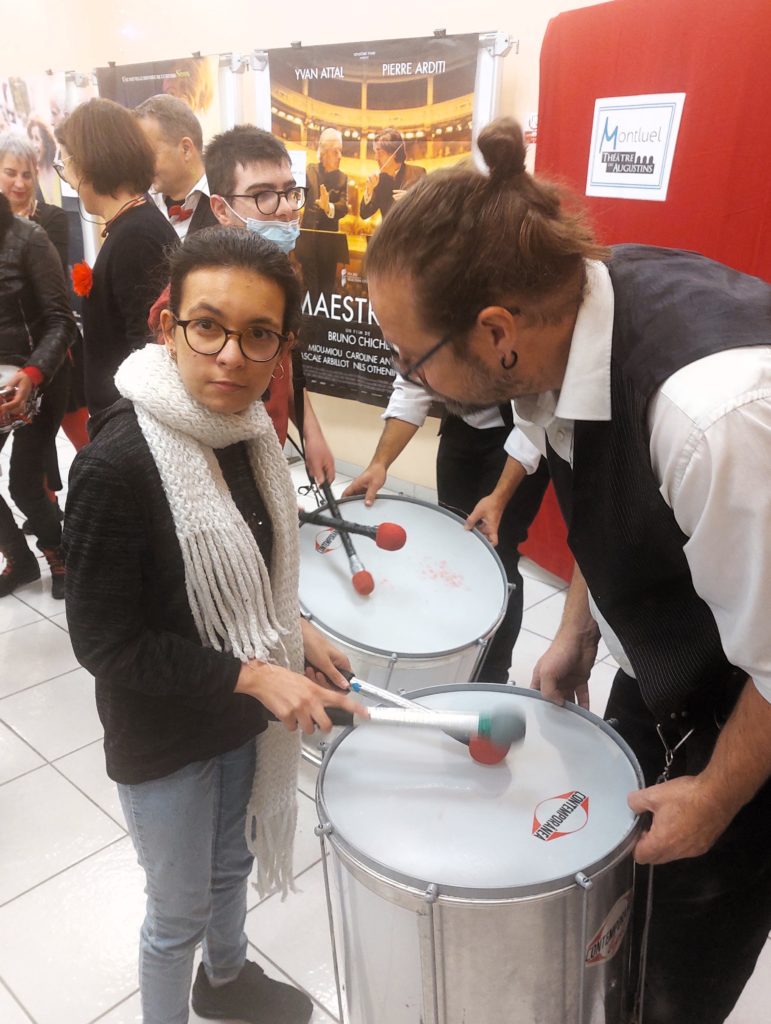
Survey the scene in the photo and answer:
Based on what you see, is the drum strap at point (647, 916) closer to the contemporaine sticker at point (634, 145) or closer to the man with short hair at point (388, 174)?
the contemporaine sticker at point (634, 145)

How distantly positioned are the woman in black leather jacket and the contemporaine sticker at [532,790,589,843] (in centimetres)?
204

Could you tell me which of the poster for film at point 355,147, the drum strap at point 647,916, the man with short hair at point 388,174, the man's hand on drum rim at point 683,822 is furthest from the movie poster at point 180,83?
the man's hand on drum rim at point 683,822

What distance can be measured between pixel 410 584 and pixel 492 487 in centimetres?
58

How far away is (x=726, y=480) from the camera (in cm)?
71

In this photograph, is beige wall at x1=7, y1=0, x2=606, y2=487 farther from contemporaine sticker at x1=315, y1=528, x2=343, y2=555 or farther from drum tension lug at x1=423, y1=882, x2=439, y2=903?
drum tension lug at x1=423, y1=882, x2=439, y2=903

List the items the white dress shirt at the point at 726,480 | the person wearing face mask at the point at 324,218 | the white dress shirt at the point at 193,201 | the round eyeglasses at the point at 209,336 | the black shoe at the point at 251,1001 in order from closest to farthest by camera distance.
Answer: the white dress shirt at the point at 726,480, the round eyeglasses at the point at 209,336, the black shoe at the point at 251,1001, the white dress shirt at the point at 193,201, the person wearing face mask at the point at 324,218

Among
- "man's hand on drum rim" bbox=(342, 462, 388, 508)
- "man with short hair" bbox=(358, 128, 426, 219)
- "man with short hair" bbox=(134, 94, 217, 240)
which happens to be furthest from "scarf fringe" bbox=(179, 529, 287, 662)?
"man with short hair" bbox=(358, 128, 426, 219)

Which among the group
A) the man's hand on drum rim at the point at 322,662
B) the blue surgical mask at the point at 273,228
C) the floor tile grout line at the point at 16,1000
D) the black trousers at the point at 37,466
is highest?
the blue surgical mask at the point at 273,228

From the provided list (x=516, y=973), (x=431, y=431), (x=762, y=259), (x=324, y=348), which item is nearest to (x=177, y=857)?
(x=516, y=973)

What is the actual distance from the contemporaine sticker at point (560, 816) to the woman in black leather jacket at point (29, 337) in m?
2.04

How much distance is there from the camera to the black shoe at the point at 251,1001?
52.7 inches

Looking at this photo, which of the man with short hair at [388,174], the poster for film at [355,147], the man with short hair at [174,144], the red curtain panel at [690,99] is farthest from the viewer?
the man with short hair at [388,174]

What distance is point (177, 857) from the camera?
3.48 feet

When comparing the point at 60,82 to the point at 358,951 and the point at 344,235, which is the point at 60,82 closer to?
the point at 344,235
